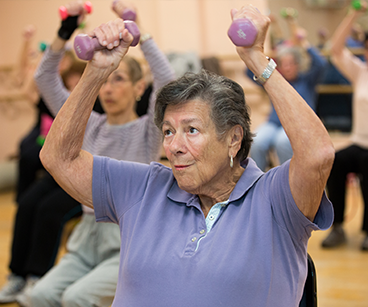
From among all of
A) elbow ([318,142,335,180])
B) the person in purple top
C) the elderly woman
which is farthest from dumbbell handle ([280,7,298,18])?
elbow ([318,142,335,180])

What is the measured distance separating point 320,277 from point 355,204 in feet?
5.66

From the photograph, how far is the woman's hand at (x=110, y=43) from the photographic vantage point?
108cm

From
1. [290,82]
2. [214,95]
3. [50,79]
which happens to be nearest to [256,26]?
[214,95]

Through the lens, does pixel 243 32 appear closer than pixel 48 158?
Yes

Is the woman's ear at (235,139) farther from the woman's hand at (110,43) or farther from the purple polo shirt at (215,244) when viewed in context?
the woman's hand at (110,43)

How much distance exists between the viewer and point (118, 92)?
1756 millimetres

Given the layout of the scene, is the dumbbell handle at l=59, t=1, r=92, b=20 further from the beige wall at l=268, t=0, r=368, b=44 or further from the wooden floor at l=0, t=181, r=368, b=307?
the beige wall at l=268, t=0, r=368, b=44

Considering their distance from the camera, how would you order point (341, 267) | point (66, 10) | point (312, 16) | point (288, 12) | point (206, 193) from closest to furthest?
1. point (206, 193)
2. point (66, 10)
3. point (341, 267)
4. point (288, 12)
5. point (312, 16)

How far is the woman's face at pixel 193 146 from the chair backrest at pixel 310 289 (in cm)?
37

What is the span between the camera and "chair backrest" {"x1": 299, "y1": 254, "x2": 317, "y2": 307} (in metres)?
1.16

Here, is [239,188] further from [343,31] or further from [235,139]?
[343,31]

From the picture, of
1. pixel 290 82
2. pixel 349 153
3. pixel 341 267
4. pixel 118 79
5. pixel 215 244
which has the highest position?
pixel 118 79

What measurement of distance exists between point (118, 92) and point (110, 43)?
0.68 meters

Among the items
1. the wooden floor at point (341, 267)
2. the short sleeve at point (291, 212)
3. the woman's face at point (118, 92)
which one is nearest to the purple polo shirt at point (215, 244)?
the short sleeve at point (291, 212)
